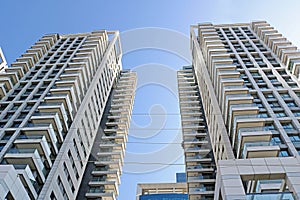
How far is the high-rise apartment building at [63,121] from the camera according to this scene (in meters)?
32.5

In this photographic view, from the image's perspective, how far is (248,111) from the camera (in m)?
37.4

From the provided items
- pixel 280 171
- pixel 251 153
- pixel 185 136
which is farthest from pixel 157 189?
pixel 280 171

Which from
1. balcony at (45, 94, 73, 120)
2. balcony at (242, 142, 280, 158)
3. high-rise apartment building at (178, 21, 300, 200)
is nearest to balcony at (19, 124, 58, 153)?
balcony at (45, 94, 73, 120)

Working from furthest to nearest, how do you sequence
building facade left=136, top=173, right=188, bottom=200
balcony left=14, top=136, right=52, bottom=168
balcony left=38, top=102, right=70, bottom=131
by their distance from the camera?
building facade left=136, top=173, right=188, bottom=200
balcony left=38, top=102, right=70, bottom=131
balcony left=14, top=136, right=52, bottom=168

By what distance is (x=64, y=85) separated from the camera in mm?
44469

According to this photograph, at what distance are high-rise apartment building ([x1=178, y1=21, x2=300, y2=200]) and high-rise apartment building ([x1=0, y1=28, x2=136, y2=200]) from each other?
11.4m

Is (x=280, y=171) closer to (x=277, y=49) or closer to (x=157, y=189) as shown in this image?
(x=277, y=49)

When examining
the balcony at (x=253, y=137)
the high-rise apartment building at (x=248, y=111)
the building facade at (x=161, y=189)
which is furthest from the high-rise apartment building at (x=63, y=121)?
the balcony at (x=253, y=137)

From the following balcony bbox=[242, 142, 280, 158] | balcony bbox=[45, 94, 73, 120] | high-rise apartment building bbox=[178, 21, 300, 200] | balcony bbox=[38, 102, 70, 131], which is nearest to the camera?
high-rise apartment building bbox=[178, 21, 300, 200]

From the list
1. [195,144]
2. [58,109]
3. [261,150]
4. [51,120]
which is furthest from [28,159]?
[195,144]

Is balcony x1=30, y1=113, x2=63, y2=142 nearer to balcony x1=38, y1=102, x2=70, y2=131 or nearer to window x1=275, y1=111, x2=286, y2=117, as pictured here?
balcony x1=38, y1=102, x2=70, y2=131

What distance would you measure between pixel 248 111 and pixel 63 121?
20.1 metres

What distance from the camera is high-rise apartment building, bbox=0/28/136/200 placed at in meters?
32.5

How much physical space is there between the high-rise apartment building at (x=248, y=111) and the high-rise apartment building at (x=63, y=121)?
1145 centimetres
